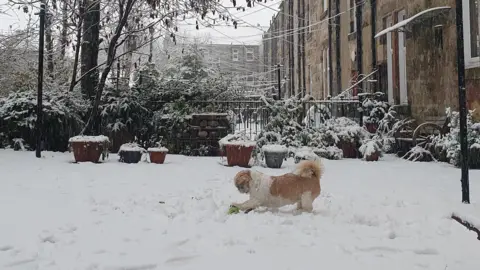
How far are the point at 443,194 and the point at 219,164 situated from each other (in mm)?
4255

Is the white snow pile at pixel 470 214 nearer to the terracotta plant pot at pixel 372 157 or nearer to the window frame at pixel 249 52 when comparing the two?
the terracotta plant pot at pixel 372 157

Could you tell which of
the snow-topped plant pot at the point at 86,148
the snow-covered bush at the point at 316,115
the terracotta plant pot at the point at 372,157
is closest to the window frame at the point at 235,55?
the snow-covered bush at the point at 316,115

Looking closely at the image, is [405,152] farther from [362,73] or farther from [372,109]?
[362,73]

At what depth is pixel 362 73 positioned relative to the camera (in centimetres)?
1335

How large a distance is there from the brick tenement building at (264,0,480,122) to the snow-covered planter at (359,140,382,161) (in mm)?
1616

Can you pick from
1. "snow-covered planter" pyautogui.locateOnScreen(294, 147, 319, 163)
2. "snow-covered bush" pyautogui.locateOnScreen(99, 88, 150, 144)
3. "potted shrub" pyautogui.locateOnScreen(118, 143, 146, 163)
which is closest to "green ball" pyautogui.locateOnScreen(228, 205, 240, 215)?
"snow-covered planter" pyautogui.locateOnScreen(294, 147, 319, 163)

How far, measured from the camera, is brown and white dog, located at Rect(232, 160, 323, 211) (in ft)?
12.9

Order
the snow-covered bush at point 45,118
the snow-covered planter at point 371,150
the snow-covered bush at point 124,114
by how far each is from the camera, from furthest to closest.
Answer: the snow-covered bush at point 124,114 < the snow-covered bush at point 45,118 < the snow-covered planter at point 371,150

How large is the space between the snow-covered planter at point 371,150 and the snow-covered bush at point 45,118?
6.52 m

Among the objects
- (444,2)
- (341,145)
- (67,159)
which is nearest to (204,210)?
(67,159)

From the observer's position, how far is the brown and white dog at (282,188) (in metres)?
3.94

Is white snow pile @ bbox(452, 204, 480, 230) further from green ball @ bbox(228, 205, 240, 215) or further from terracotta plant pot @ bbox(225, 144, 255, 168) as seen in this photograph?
terracotta plant pot @ bbox(225, 144, 255, 168)

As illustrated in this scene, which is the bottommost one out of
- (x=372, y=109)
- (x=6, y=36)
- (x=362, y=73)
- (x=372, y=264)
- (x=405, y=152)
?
(x=372, y=264)

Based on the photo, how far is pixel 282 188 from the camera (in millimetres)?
3945
